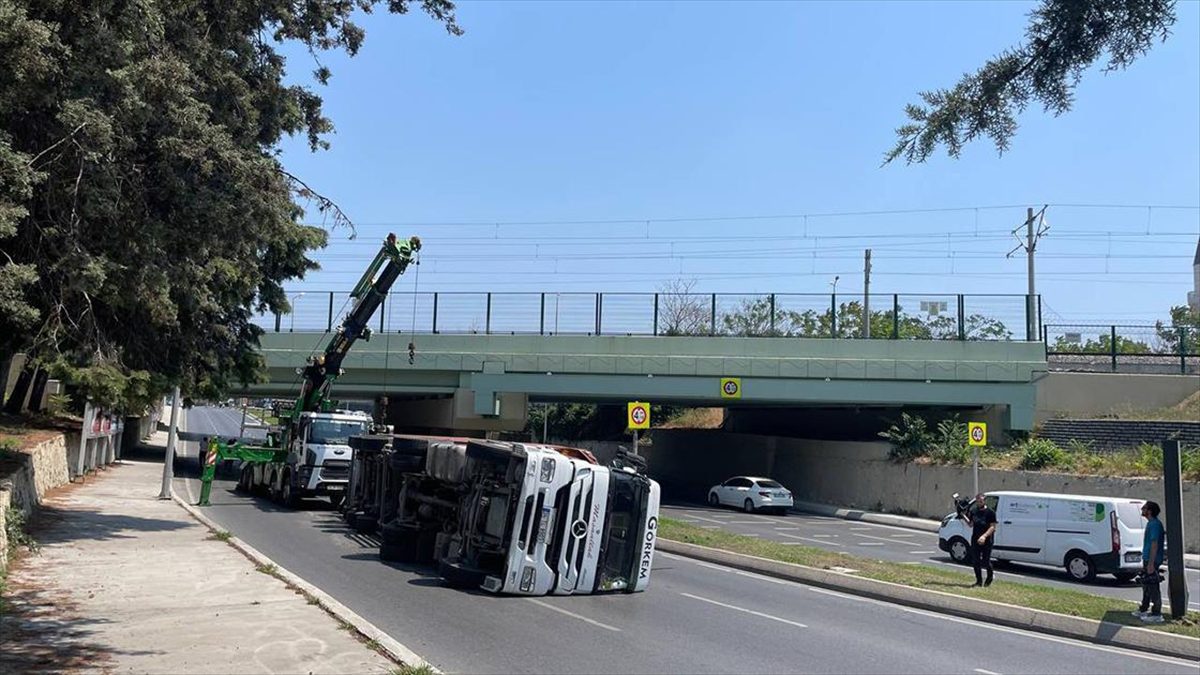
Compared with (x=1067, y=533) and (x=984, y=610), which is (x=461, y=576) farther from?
(x=1067, y=533)

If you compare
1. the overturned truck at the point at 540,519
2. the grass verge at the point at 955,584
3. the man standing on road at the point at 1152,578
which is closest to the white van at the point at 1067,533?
the grass verge at the point at 955,584

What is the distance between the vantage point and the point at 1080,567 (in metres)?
20.1

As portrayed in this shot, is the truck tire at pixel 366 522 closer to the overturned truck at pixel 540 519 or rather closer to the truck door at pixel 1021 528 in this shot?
the overturned truck at pixel 540 519

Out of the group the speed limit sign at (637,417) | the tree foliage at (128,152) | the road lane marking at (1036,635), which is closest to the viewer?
the tree foliage at (128,152)

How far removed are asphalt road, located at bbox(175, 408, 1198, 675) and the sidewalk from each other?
3.26 ft

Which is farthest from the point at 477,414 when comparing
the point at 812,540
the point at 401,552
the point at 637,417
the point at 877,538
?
the point at 401,552

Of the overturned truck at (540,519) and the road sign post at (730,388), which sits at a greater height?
the road sign post at (730,388)

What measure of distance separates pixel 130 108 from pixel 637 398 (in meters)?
33.1

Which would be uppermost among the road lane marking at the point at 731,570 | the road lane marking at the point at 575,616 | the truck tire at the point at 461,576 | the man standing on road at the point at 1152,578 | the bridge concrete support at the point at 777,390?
the bridge concrete support at the point at 777,390

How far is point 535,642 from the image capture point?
10477mm

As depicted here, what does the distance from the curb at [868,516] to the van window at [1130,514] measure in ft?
33.6

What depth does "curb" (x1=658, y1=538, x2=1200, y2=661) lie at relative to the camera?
11.7 m

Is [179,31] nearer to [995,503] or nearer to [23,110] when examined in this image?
[23,110]

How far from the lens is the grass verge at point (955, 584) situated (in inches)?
507
